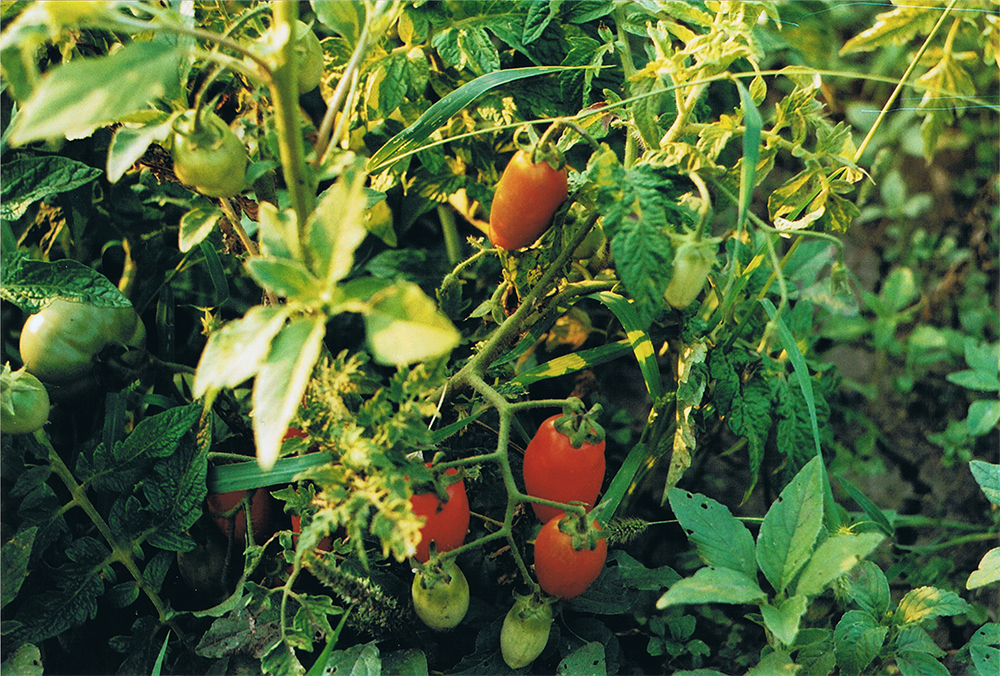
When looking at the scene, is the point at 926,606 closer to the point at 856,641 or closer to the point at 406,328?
the point at 856,641

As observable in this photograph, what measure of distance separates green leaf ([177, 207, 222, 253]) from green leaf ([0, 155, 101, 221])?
0.20 m

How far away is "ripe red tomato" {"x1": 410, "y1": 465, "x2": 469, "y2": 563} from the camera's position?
0.90 metres

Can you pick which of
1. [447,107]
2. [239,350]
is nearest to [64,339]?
[239,350]

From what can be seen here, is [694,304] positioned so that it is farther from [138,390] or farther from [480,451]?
[138,390]

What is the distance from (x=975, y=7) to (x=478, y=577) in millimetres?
1230

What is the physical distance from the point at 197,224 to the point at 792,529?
81cm

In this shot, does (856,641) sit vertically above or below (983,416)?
above

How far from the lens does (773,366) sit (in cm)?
110

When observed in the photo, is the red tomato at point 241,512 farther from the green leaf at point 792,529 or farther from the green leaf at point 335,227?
the green leaf at point 792,529

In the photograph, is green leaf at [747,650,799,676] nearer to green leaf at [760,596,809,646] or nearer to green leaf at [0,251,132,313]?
green leaf at [760,596,809,646]

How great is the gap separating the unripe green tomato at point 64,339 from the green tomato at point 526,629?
2.25 feet

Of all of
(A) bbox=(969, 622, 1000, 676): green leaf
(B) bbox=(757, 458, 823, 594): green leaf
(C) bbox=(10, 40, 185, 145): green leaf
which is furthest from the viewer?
(A) bbox=(969, 622, 1000, 676): green leaf

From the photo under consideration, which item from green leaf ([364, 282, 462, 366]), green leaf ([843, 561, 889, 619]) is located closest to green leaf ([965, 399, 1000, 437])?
green leaf ([843, 561, 889, 619])

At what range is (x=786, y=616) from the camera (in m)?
0.86
